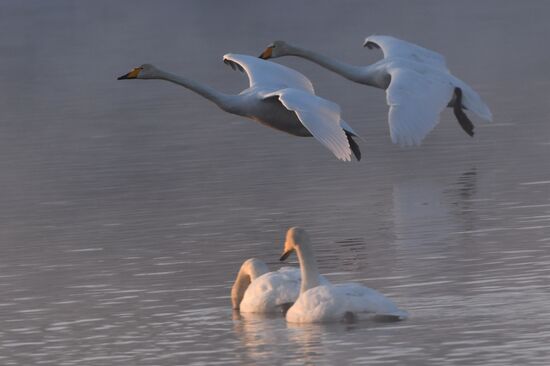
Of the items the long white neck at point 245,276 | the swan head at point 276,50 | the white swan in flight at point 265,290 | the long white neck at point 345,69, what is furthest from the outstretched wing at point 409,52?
the white swan in flight at point 265,290

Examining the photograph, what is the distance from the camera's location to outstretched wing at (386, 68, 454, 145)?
16.6 meters

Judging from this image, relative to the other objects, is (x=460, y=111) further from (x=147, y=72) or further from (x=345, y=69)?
(x=147, y=72)

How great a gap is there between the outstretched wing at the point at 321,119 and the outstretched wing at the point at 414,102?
50 cm

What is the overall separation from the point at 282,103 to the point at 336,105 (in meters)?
0.76

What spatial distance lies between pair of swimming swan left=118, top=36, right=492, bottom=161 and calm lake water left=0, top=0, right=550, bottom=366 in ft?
2.34

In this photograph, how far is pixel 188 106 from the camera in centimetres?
2891

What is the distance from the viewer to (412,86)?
17.9 meters

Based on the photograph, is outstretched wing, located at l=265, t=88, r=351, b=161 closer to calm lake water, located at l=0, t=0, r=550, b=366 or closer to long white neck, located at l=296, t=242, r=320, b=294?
calm lake water, located at l=0, t=0, r=550, b=366

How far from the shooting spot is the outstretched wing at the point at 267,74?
1916cm

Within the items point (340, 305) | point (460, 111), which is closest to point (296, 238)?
point (340, 305)

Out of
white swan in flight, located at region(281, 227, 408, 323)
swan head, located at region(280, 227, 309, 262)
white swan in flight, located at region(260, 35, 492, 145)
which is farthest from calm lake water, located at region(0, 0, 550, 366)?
white swan in flight, located at region(260, 35, 492, 145)

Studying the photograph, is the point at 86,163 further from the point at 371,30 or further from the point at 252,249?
the point at 371,30

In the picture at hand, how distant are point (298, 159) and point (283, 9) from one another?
3310 centimetres

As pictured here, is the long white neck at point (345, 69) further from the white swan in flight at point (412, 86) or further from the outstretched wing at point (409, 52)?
the outstretched wing at point (409, 52)
